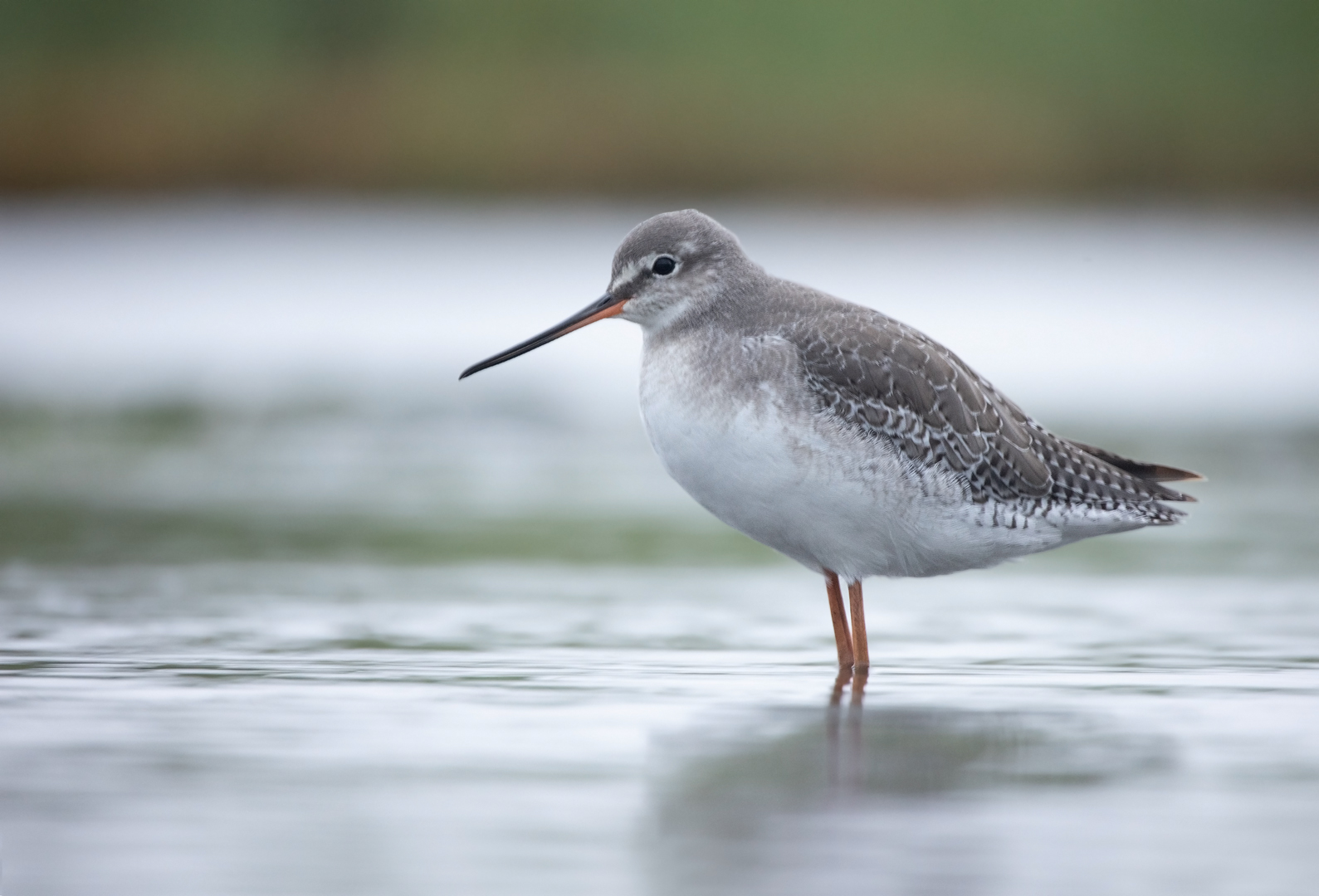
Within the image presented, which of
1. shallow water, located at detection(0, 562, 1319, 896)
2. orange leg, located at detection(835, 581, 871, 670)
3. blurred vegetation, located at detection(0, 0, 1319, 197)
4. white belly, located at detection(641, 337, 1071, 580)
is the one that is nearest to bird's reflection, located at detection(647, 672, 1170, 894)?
shallow water, located at detection(0, 562, 1319, 896)

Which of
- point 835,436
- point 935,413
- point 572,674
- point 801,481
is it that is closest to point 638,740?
point 572,674

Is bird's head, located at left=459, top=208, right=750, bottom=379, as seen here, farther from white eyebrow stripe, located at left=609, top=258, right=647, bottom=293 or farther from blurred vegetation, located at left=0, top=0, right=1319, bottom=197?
blurred vegetation, located at left=0, top=0, right=1319, bottom=197

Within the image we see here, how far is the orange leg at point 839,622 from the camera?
6938mm

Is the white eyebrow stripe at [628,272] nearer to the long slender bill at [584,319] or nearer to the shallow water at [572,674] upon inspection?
the long slender bill at [584,319]

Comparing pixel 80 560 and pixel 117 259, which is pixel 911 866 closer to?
pixel 80 560

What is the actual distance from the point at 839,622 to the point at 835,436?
2.56 feet

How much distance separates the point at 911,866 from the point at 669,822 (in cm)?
70

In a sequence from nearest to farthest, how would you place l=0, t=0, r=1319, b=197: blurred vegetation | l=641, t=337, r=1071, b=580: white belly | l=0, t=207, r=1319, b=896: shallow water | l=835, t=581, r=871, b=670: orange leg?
1. l=0, t=207, r=1319, b=896: shallow water
2. l=641, t=337, r=1071, b=580: white belly
3. l=835, t=581, r=871, b=670: orange leg
4. l=0, t=0, r=1319, b=197: blurred vegetation

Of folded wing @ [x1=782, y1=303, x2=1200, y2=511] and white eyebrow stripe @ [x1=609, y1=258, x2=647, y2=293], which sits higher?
white eyebrow stripe @ [x1=609, y1=258, x2=647, y2=293]

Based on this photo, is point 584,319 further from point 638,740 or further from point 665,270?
point 638,740

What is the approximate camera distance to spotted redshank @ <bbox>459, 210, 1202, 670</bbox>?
673 cm

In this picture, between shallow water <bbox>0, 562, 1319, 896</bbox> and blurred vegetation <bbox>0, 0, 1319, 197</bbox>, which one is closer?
shallow water <bbox>0, 562, 1319, 896</bbox>

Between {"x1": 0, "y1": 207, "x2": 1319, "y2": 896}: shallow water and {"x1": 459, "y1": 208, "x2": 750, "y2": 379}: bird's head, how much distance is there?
130 centimetres

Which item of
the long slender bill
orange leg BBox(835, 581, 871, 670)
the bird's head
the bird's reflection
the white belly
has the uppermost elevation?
the bird's head
